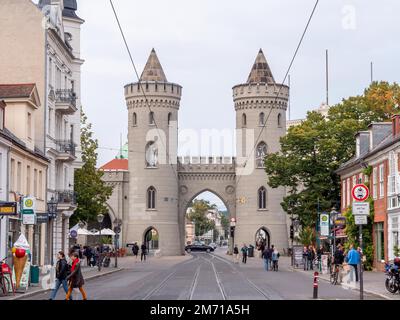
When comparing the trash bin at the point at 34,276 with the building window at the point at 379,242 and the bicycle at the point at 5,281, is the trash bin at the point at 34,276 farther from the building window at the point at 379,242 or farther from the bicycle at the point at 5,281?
the building window at the point at 379,242

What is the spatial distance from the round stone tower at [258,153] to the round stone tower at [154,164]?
22.3 feet

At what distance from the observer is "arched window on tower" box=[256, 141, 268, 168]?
91938 mm

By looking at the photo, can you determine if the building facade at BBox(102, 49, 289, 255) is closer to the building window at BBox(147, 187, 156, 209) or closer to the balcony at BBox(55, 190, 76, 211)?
the building window at BBox(147, 187, 156, 209)

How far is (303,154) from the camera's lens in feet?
199

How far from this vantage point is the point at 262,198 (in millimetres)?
91188

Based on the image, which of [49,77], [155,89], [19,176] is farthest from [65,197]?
[155,89]

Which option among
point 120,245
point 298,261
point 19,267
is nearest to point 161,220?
point 120,245


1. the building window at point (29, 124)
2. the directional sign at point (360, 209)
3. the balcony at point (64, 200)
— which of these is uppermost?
the building window at point (29, 124)

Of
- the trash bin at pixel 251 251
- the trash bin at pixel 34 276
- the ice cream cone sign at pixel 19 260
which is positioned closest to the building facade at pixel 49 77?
the trash bin at pixel 34 276

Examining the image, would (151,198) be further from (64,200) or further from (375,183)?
(375,183)

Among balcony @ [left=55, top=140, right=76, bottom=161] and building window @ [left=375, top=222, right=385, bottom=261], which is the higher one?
balcony @ [left=55, top=140, right=76, bottom=161]

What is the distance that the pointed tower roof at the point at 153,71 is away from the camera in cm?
9475

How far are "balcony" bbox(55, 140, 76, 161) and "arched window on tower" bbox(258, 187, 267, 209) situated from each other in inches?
1633

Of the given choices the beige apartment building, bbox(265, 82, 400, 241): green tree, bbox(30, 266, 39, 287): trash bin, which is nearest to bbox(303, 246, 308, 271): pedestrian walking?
bbox(265, 82, 400, 241): green tree
